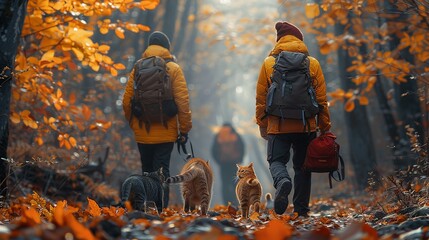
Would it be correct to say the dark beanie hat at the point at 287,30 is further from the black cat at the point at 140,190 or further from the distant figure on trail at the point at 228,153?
the distant figure on trail at the point at 228,153

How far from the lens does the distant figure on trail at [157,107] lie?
7602 millimetres

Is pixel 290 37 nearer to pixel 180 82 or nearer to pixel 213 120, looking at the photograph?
pixel 180 82

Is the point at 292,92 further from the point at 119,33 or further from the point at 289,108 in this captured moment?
the point at 119,33

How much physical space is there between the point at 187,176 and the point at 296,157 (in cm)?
131

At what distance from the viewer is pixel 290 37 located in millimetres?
7227

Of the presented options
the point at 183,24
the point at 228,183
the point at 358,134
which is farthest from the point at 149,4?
the point at 183,24

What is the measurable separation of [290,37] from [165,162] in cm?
222

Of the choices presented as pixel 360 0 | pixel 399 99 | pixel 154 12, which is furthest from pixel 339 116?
pixel 360 0

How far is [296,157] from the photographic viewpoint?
7.15m

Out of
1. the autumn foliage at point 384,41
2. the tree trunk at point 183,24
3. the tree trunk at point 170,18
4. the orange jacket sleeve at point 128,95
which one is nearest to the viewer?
the orange jacket sleeve at point 128,95

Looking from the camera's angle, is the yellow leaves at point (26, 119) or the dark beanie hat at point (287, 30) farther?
the yellow leaves at point (26, 119)

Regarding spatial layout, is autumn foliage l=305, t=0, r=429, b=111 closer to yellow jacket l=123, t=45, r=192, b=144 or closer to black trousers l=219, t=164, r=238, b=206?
yellow jacket l=123, t=45, r=192, b=144

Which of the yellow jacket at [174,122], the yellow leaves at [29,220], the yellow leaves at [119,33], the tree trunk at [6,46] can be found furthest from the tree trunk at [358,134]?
the yellow leaves at [29,220]

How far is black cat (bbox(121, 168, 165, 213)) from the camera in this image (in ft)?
20.5
